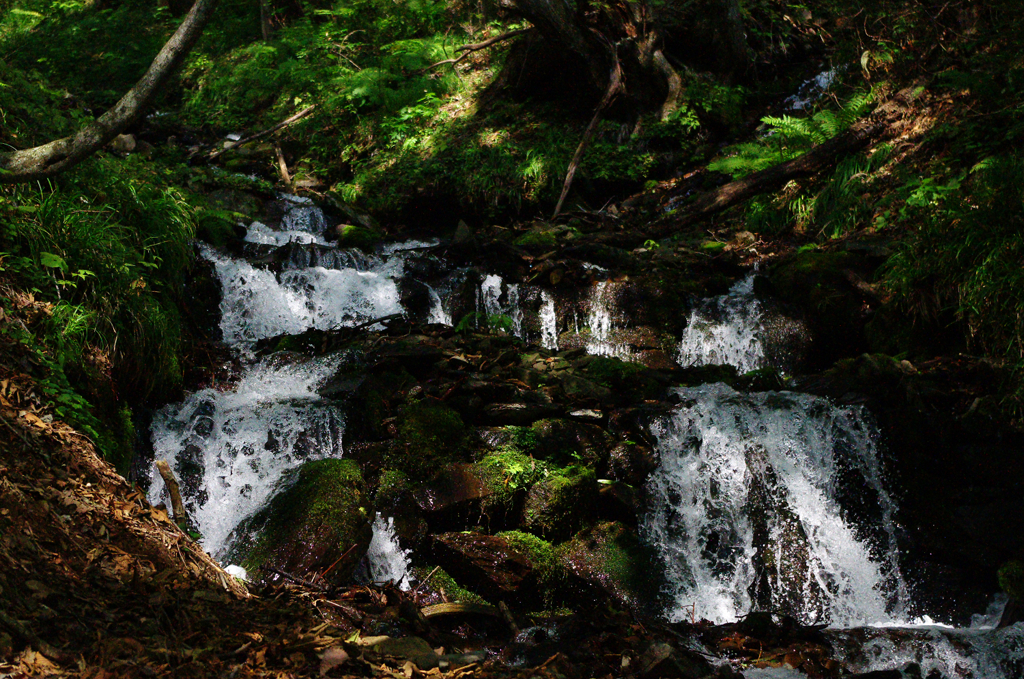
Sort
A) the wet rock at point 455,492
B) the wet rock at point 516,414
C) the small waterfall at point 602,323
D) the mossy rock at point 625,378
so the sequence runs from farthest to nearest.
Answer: the small waterfall at point 602,323, the mossy rock at point 625,378, the wet rock at point 516,414, the wet rock at point 455,492

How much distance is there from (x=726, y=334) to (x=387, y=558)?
5550 millimetres

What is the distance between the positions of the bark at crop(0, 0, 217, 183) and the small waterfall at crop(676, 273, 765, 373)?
21.1ft

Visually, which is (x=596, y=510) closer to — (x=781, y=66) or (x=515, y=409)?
(x=515, y=409)

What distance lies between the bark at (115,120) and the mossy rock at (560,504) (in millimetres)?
3967

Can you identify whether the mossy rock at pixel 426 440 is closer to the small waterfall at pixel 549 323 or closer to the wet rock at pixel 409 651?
the wet rock at pixel 409 651

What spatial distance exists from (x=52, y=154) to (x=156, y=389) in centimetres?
213

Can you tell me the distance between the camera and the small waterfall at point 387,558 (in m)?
4.88

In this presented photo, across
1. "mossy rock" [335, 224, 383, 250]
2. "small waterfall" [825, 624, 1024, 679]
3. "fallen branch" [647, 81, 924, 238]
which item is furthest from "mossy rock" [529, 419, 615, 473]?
"mossy rock" [335, 224, 383, 250]

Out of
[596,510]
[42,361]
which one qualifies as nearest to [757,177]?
[596,510]

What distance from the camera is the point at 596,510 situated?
18.4ft

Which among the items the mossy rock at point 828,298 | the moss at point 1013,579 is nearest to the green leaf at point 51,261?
the moss at point 1013,579

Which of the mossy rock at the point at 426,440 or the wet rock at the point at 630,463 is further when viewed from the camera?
the wet rock at the point at 630,463

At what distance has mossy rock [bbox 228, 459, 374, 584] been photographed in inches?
180

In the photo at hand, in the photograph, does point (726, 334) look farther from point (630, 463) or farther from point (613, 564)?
point (613, 564)
